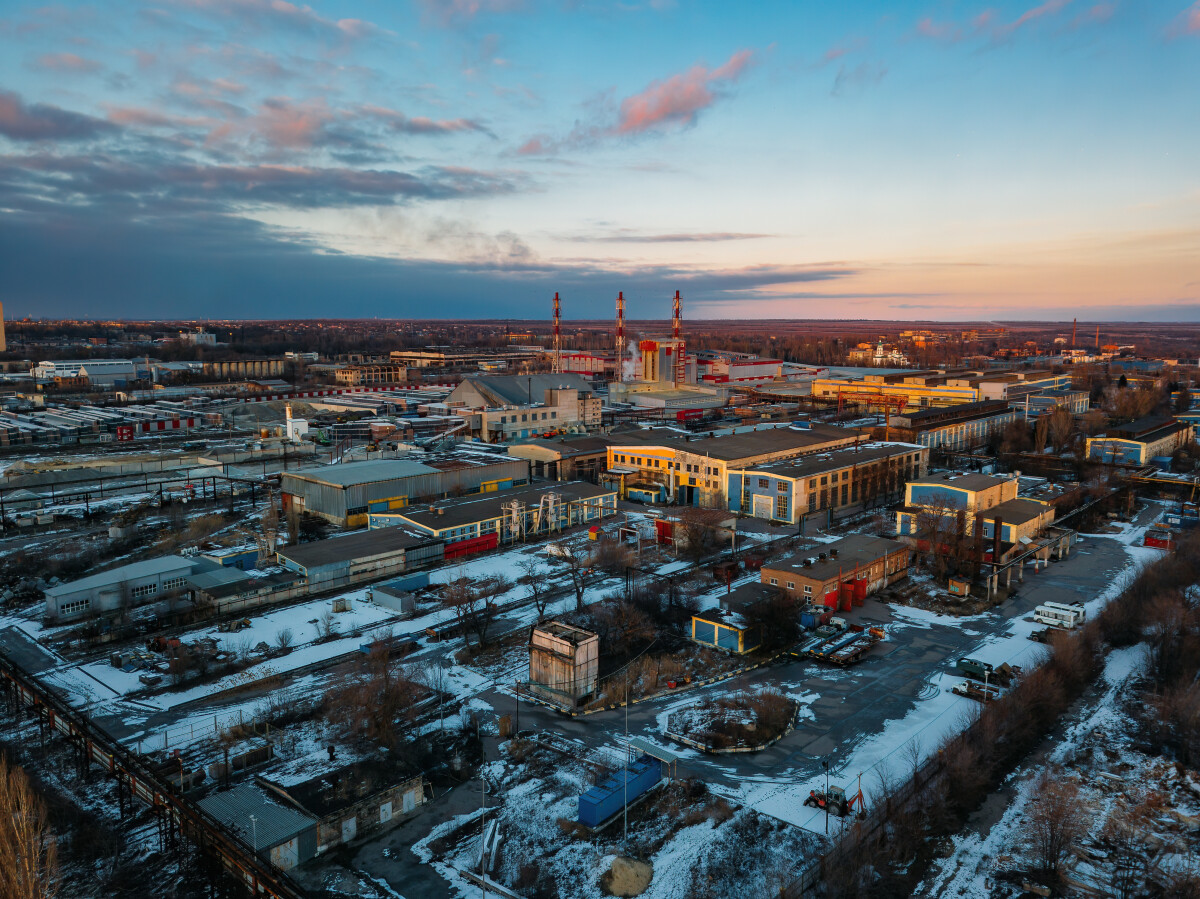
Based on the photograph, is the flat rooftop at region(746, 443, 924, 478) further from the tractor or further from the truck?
the tractor

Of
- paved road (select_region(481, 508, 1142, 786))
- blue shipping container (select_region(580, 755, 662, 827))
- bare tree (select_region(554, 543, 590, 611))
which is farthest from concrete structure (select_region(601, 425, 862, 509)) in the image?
blue shipping container (select_region(580, 755, 662, 827))

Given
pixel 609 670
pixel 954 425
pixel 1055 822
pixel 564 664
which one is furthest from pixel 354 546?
pixel 954 425

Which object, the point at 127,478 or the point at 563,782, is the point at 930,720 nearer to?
the point at 563,782

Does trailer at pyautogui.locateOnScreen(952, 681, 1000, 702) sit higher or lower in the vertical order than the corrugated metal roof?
lower

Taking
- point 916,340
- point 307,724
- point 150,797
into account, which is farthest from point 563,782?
point 916,340

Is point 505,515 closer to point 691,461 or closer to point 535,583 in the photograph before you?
point 535,583

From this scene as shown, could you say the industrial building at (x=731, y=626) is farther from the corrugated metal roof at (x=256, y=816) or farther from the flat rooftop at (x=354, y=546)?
the corrugated metal roof at (x=256, y=816)
